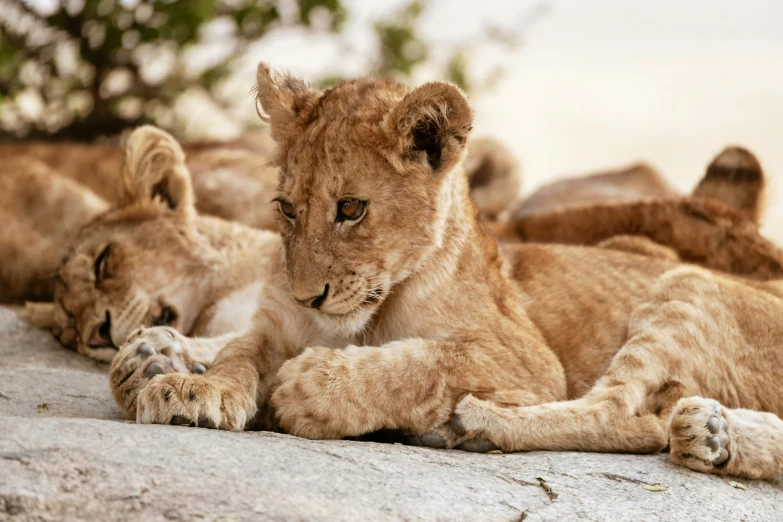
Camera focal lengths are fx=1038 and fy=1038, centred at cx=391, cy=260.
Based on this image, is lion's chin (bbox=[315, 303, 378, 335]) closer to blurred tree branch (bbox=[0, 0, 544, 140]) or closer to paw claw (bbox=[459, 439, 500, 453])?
paw claw (bbox=[459, 439, 500, 453])

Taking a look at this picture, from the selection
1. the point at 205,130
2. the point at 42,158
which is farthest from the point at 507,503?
the point at 205,130

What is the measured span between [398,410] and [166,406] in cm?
64

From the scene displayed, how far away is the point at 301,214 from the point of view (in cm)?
299

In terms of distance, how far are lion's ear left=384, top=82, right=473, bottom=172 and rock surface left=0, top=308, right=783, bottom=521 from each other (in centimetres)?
86

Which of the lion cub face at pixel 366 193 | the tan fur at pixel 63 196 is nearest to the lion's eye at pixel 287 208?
the lion cub face at pixel 366 193

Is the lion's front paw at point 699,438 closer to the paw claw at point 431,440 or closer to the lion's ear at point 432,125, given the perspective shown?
the paw claw at point 431,440

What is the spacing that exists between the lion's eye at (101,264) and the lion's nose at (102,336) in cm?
18

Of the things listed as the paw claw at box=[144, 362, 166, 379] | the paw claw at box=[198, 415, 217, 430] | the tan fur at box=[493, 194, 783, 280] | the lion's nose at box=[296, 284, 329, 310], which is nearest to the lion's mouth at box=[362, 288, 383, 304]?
the lion's nose at box=[296, 284, 329, 310]

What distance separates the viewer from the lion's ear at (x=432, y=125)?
2957 mm

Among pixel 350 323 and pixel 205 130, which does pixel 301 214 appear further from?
pixel 205 130

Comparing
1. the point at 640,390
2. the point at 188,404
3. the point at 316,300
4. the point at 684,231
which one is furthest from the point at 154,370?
the point at 684,231

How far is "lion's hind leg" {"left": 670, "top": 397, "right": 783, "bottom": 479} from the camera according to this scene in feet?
9.49

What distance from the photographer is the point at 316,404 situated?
112 inches

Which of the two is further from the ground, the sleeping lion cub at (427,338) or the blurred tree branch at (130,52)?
the blurred tree branch at (130,52)
